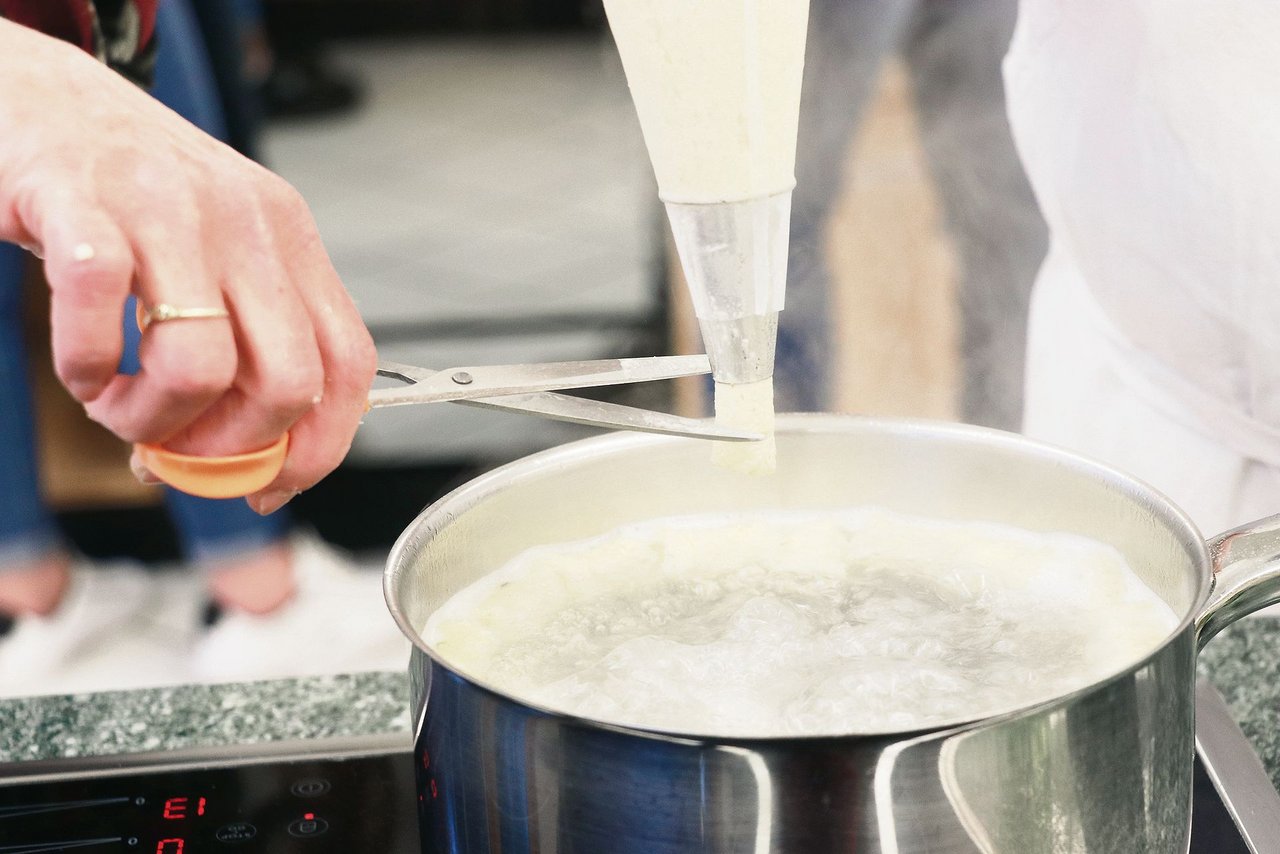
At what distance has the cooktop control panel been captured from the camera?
1.97ft

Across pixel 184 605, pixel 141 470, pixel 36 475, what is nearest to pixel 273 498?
pixel 141 470

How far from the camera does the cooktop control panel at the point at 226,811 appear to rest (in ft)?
1.97

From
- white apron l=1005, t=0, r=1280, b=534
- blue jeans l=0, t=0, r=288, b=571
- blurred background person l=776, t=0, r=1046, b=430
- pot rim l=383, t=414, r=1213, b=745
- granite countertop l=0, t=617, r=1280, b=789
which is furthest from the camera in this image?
blue jeans l=0, t=0, r=288, b=571

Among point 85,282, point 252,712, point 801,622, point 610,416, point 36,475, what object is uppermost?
point 85,282

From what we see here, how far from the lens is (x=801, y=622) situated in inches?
23.5

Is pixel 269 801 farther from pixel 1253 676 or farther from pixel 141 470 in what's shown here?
pixel 1253 676

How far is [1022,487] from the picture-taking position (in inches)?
24.7

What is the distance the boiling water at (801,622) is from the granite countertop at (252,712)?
0.14m

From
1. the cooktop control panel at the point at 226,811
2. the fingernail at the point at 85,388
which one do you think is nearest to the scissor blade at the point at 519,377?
A: the fingernail at the point at 85,388

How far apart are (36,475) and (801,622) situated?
1718 mm

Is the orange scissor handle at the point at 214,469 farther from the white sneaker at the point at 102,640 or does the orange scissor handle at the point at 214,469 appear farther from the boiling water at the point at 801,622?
the white sneaker at the point at 102,640

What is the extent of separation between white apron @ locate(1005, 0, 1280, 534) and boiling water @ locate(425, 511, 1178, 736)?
36cm

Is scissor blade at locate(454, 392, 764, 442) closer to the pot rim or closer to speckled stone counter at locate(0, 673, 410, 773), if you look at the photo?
the pot rim

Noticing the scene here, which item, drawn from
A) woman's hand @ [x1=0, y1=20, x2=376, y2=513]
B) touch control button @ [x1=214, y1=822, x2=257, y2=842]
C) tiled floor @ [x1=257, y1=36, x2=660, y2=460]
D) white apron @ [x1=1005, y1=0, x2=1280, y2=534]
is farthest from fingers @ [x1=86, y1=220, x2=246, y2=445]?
tiled floor @ [x1=257, y1=36, x2=660, y2=460]
